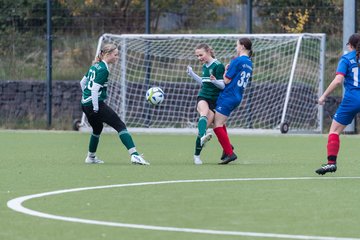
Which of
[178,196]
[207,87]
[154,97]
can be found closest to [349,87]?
[207,87]

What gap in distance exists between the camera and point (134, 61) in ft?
81.9

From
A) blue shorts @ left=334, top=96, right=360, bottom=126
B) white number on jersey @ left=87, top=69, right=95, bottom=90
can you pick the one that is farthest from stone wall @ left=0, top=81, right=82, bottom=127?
blue shorts @ left=334, top=96, right=360, bottom=126

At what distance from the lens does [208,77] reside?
14.5 m

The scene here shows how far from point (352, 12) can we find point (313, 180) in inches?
488

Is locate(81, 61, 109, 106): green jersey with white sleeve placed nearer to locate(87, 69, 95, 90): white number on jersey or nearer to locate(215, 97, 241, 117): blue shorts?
locate(87, 69, 95, 90): white number on jersey

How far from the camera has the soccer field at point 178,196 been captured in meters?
7.62

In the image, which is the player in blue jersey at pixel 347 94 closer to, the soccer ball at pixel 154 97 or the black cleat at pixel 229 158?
the black cleat at pixel 229 158

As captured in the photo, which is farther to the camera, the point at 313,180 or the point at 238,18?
the point at 238,18

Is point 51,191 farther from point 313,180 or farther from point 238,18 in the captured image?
point 238,18

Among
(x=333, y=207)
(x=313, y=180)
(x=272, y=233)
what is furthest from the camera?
(x=313, y=180)

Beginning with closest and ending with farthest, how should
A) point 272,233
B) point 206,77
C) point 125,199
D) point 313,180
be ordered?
point 272,233 < point 125,199 < point 313,180 < point 206,77

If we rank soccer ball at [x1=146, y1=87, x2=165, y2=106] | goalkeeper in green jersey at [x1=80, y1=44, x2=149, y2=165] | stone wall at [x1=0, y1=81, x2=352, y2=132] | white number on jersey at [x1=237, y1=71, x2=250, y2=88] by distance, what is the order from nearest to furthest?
goalkeeper in green jersey at [x1=80, y1=44, x2=149, y2=165] → white number on jersey at [x1=237, y1=71, x2=250, y2=88] → soccer ball at [x1=146, y1=87, x2=165, y2=106] → stone wall at [x1=0, y1=81, x2=352, y2=132]

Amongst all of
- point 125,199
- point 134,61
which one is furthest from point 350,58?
point 134,61

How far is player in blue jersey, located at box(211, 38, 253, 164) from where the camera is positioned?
14211 millimetres
